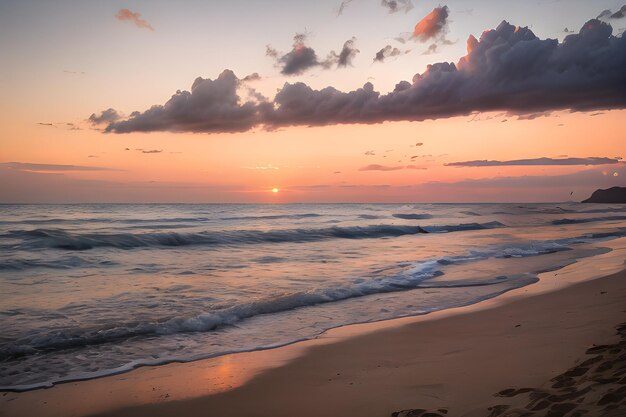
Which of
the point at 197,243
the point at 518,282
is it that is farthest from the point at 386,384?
the point at 197,243

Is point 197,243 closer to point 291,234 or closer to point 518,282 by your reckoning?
point 291,234

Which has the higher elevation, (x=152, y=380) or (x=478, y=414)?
(x=478, y=414)

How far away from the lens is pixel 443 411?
367cm

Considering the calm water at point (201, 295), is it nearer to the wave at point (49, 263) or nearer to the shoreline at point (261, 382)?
the wave at point (49, 263)

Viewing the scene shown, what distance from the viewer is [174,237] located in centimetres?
2669

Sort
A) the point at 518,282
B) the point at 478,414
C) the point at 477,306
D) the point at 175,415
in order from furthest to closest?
the point at 518,282, the point at 477,306, the point at 175,415, the point at 478,414

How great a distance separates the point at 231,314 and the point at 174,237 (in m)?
19.8

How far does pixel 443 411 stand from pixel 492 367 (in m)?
1.34

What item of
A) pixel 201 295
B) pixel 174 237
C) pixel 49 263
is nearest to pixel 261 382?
pixel 201 295

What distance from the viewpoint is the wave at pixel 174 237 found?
22580 mm

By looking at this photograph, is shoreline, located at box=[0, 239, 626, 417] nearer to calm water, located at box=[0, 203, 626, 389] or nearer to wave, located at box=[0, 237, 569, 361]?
calm water, located at box=[0, 203, 626, 389]

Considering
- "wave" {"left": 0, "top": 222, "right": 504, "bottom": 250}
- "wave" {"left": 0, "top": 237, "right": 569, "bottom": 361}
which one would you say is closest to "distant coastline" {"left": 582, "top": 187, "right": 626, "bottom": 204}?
"wave" {"left": 0, "top": 222, "right": 504, "bottom": 250}

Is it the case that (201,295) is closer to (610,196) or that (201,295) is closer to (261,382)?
(261,382)

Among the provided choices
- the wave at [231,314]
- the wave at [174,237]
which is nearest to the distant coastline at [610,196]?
the wave at [174,237]
